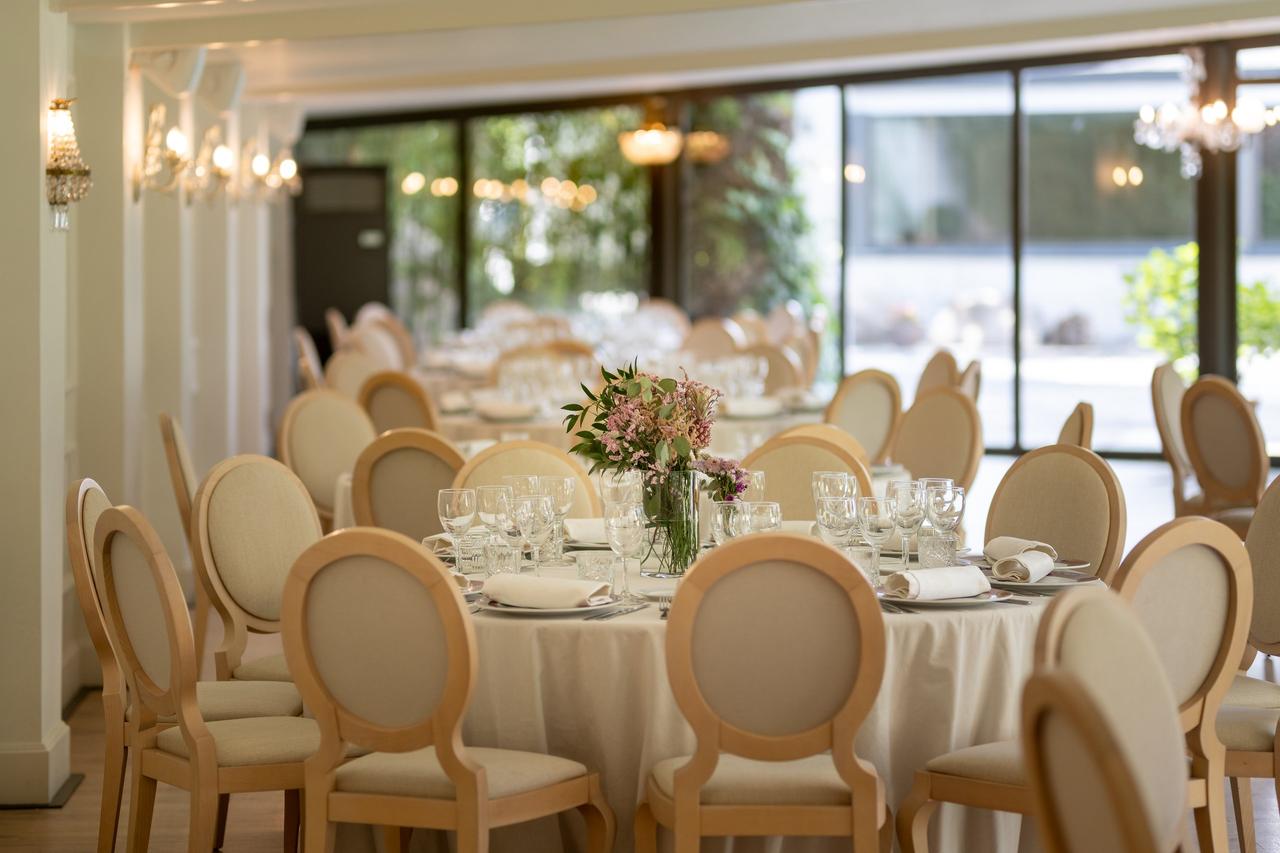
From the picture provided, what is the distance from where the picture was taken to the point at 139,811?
150 inches

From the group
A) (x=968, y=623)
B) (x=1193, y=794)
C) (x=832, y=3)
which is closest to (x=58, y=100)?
A: (x=968, y=623)

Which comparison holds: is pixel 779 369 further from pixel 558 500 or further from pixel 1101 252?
pixel 558 500

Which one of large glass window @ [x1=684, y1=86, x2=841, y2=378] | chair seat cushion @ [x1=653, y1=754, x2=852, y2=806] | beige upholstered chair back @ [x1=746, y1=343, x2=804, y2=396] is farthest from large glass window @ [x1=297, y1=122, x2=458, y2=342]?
chair seat cushion @ [x1=653, y1=754, x2=852, y2=806]

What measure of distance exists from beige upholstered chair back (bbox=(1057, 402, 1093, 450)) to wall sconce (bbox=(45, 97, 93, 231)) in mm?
3393

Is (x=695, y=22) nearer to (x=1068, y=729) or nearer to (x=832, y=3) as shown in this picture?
(x=832, y=3)

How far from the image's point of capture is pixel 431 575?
3129 mm

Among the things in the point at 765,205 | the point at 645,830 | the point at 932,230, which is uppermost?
the point at 765,205

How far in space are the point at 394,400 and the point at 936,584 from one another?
460 centimetres

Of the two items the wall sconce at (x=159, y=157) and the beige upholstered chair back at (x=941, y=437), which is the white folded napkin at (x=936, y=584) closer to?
the beige upholstered chair back at (x=941, y=437)

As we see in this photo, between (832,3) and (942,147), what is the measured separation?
15.1 feet

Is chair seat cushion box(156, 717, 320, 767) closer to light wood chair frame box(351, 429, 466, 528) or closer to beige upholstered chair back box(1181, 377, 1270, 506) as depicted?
light wood chair frame box(351, 429, 466, 528)

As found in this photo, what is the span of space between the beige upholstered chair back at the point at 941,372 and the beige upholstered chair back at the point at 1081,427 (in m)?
2.79

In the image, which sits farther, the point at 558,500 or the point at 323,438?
the point at 323,438

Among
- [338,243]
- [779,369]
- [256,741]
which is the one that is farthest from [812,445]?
[338,243]
